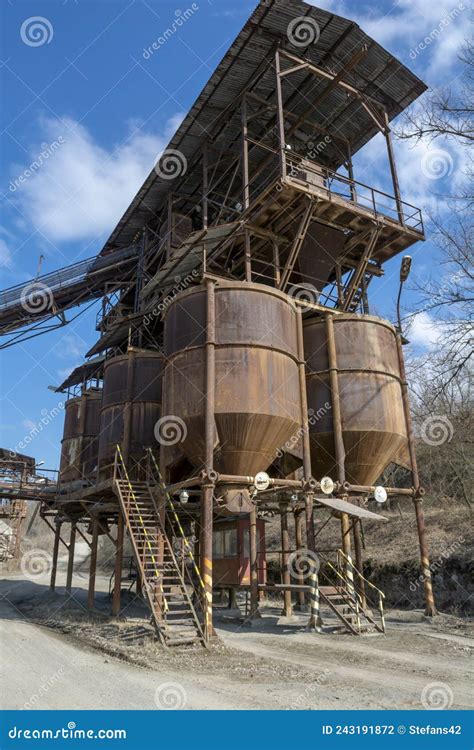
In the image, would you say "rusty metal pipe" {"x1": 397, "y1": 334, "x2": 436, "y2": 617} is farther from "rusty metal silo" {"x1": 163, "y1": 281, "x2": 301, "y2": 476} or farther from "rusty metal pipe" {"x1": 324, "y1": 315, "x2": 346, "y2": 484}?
"rusty metal silo" {"x1": 163, "y1": 281, "x2": 301, "y2": 476}

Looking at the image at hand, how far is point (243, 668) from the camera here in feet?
33.8

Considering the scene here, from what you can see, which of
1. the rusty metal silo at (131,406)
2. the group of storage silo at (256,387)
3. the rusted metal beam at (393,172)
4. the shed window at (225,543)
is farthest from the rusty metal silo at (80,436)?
the rusted metal beam at (393,172)

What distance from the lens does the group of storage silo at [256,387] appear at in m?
15.4

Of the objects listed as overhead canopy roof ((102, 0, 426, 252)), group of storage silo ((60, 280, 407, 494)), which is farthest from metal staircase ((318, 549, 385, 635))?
overhead canopy roof ((102, 0, 426, 252))

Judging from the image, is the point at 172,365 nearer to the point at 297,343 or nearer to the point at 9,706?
the point at 297,343

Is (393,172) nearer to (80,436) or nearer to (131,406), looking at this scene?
(131,406)

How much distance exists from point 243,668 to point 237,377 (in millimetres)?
7482

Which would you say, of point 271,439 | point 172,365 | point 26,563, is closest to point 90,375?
point 172,365

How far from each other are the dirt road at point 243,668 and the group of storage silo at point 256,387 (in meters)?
4.78

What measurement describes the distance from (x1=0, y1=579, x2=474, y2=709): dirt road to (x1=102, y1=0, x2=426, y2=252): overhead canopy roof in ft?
64.0

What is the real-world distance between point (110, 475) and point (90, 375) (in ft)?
39.1

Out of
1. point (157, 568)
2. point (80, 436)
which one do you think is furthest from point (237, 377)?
point (80, 436)

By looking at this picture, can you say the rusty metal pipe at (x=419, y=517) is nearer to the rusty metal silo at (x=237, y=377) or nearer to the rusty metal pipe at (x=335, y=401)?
the rusty metal pipe at (x=335, y=401)

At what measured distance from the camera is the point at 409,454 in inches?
781
